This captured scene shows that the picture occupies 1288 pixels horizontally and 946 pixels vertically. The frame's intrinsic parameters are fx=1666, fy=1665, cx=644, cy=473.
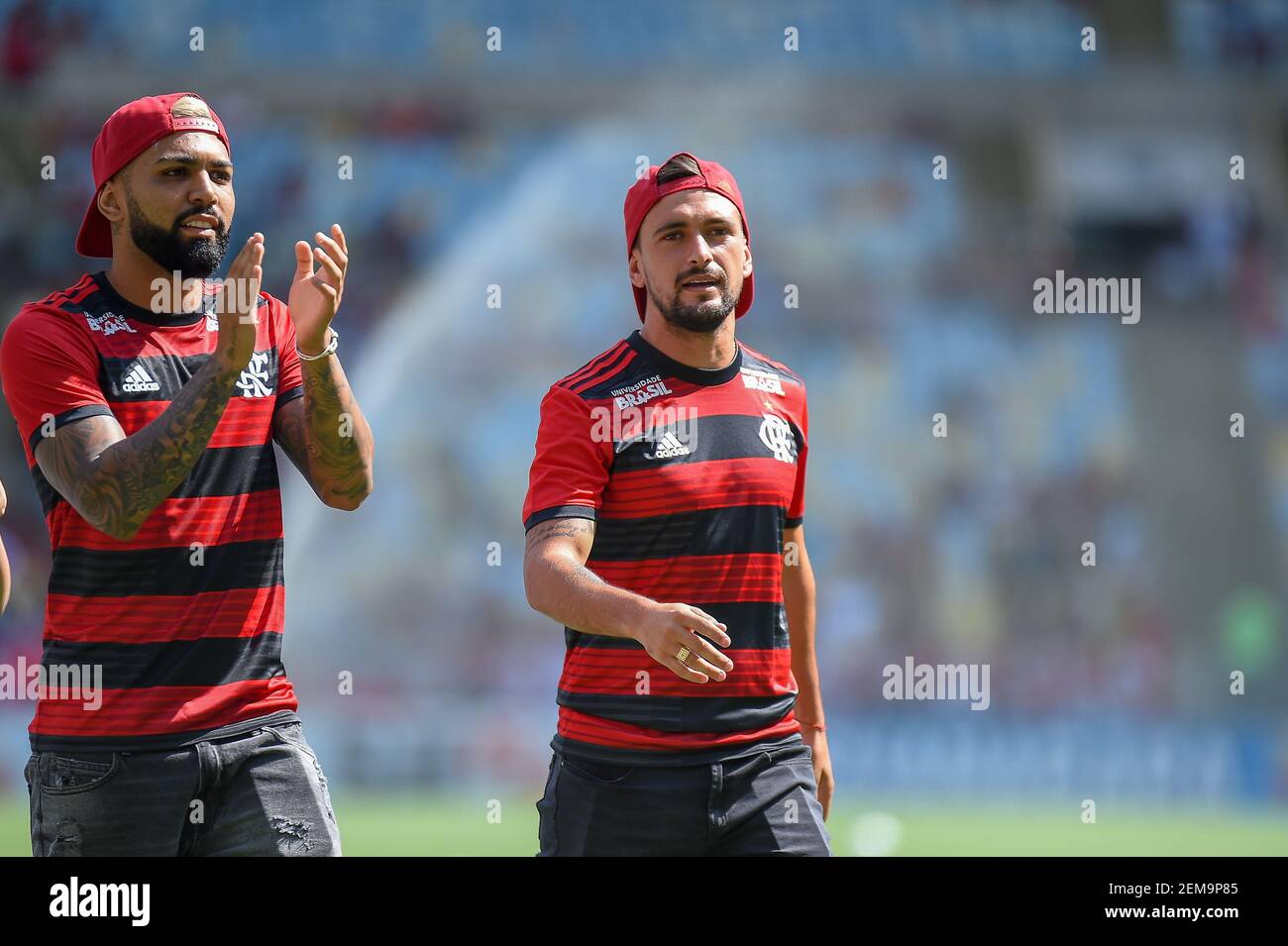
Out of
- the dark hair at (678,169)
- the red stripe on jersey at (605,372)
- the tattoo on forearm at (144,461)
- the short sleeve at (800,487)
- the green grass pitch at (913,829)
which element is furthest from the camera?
the green grass pitch at (913,829)

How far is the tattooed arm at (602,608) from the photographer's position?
3492mm

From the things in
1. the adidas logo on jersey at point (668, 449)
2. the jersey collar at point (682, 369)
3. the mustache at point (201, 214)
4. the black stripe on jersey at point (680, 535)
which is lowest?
the black stripe on jersey at point (680, 535)

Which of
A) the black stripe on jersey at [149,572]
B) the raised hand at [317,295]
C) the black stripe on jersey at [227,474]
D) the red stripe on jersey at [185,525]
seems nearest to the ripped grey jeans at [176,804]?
the black stripe on jersey at [149,572]

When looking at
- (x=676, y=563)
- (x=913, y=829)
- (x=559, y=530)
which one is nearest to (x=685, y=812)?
(x=676, y=563)

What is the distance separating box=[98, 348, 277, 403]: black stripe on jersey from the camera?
4051mm

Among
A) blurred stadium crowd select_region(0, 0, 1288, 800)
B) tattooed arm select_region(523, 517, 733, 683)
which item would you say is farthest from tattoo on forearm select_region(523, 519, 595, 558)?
blurred stadium crowd select_region(0, 0, 1288, 800)

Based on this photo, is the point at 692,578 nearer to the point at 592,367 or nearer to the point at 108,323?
the point at 592,367

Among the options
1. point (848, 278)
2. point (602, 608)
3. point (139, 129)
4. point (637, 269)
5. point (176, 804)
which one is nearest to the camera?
point (602, 608)

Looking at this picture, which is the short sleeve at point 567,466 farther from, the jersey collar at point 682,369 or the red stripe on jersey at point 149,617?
the red stripe on jersey at point 149,617

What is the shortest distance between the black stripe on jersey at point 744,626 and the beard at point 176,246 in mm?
1282

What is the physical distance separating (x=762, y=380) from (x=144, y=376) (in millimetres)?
1569

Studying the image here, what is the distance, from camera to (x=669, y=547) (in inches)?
160

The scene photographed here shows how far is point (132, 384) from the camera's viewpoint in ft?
13.3
